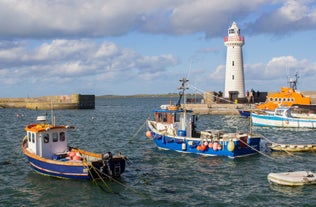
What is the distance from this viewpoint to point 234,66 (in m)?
64.1

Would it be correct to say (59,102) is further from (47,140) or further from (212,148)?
(47,140)

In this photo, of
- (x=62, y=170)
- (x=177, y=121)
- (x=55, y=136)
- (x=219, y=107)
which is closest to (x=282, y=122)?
(x=177, y=121)

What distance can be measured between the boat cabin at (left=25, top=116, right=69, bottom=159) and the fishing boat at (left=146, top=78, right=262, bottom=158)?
28.2ft

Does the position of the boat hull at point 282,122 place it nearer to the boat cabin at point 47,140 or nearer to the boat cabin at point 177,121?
the boat cabin at point 177,121

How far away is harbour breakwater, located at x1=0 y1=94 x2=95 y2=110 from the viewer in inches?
3472

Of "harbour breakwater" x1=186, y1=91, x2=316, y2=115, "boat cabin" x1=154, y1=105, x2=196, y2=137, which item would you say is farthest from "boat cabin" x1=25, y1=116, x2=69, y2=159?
"harbour breakwater" x1=186, y1=91, x2=316, y2=115

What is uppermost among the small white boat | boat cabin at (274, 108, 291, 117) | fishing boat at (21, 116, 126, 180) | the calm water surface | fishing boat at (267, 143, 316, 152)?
boat cabin at (274, 108, 291, 117)

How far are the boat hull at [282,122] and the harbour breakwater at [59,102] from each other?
51879mm

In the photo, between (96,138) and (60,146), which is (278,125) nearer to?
(96,138)

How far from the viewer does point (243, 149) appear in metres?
24.7

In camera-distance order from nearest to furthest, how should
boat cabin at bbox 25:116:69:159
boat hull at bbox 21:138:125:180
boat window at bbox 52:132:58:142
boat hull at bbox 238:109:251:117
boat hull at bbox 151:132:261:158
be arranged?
boat hull at bbox 21:138:125:180
boat cabin at bbox 25:116:69:159
boat window at bbox 52:132:58:142
boat hull at bbox 151:132:261:158
boat hull at bbox 238:109:251:117

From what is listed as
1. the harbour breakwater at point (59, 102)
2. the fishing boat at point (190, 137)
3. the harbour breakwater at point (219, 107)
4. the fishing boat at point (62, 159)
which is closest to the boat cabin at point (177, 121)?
the fishing boat at point (190, 137)

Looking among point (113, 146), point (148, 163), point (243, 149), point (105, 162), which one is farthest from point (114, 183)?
point (113, 146)

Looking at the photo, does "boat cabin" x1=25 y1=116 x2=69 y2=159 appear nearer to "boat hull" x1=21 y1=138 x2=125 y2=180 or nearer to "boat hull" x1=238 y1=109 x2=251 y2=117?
"boat hull" x1=21 y1=138 x2=125 y2=180
